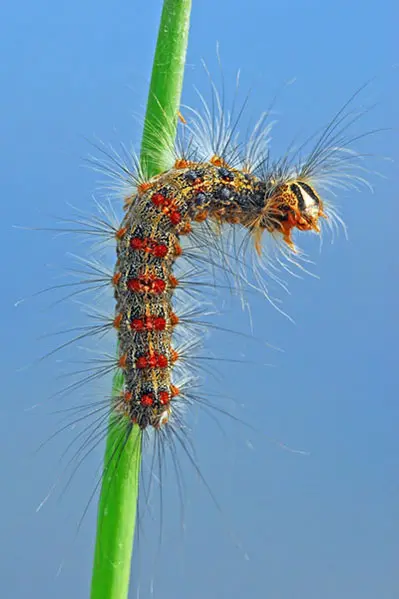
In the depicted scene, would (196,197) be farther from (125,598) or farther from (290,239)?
(125,598)

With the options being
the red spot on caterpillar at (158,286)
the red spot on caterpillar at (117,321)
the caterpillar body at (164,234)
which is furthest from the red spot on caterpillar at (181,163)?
the red spot on caterpillar at (117,321)

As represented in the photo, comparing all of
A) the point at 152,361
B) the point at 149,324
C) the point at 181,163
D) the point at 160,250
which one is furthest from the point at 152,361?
the point at 181,163

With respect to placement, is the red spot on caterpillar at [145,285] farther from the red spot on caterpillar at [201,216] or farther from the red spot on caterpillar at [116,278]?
the red spot on caterpillar at [201,216]

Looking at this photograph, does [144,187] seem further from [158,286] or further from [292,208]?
[292,208]

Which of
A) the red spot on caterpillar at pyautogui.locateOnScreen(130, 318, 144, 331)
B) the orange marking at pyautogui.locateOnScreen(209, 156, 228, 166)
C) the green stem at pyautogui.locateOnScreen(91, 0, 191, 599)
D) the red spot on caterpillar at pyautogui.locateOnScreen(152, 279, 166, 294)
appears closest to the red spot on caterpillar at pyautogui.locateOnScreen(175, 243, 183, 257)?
the red spot on caterpillar at pyautogui.locateOnScreen(152, 279, 166, 294)

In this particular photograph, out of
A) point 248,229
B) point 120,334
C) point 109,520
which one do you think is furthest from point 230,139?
point 109,520

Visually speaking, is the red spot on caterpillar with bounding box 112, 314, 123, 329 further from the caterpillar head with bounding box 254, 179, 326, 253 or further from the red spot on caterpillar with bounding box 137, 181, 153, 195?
the caterpillar head with bounding box 254, 179, 326, 253
